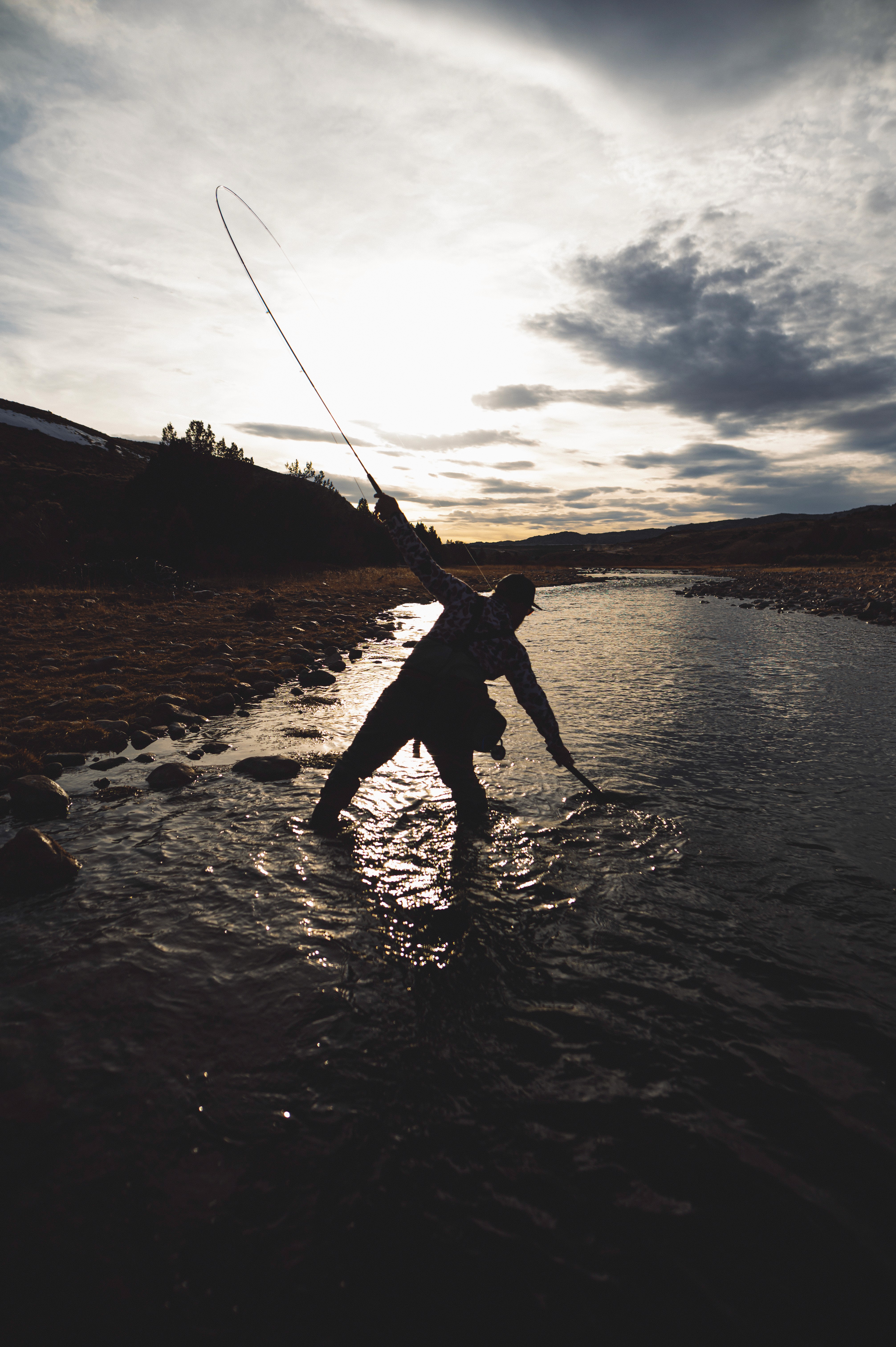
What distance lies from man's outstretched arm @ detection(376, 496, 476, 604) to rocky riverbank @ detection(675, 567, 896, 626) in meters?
23.6

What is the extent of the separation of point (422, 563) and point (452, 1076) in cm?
368

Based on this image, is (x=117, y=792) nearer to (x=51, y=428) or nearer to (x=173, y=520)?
(x=173, y=520)

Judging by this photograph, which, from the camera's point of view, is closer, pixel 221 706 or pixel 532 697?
pixel 532 697

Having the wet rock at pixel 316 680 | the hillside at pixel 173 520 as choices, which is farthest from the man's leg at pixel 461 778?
the hillside at pixel 173 520

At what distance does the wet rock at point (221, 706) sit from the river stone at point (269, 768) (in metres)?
2.45

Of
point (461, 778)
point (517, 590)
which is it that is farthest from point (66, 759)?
point (517, 590)

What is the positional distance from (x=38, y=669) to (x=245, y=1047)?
32.7 ft

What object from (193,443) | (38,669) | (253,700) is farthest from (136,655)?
(193,443)

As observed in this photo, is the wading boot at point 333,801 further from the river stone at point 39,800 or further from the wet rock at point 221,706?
the wet rock at point 221,706

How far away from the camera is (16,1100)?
9.31ft

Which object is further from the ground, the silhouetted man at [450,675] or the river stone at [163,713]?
the silhouetted man at [450,675]

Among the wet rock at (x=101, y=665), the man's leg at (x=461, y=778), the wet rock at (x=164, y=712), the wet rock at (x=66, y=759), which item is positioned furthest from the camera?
the wet rock at (x=101, y=665)

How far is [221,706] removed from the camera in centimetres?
970

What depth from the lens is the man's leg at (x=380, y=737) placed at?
5.16 m
